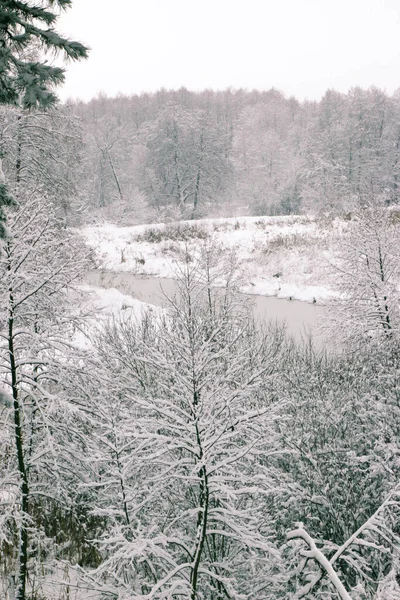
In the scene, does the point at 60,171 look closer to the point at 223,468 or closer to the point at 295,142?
the point at 223,468

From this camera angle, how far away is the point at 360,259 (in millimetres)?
10531

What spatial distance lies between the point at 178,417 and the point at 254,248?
946 inches

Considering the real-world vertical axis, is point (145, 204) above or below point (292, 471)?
above

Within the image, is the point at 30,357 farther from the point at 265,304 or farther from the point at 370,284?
the point at 265,304

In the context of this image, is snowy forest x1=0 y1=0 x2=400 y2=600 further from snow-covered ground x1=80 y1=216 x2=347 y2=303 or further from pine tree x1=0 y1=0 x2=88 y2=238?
snow-covered ground x1=80 y1=216 x2=347 y2=303

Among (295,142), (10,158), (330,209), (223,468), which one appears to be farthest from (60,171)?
(295,142)

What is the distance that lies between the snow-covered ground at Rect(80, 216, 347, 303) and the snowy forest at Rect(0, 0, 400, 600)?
69 centimetres

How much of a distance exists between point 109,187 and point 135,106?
3219 cm

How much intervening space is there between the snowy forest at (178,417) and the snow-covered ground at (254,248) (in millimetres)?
690

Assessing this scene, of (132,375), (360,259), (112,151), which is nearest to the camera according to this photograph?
(132,375)

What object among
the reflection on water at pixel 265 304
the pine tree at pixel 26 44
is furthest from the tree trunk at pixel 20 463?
the reflection on water at pixel 265 304

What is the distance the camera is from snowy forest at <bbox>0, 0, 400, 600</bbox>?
315cm

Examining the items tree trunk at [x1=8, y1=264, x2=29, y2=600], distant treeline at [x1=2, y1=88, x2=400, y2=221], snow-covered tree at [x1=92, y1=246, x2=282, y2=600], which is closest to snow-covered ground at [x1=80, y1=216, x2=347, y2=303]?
distant treeline at [x1=2, y1=88, x2=400, y2=221]

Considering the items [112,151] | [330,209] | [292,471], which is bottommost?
[292,471]
